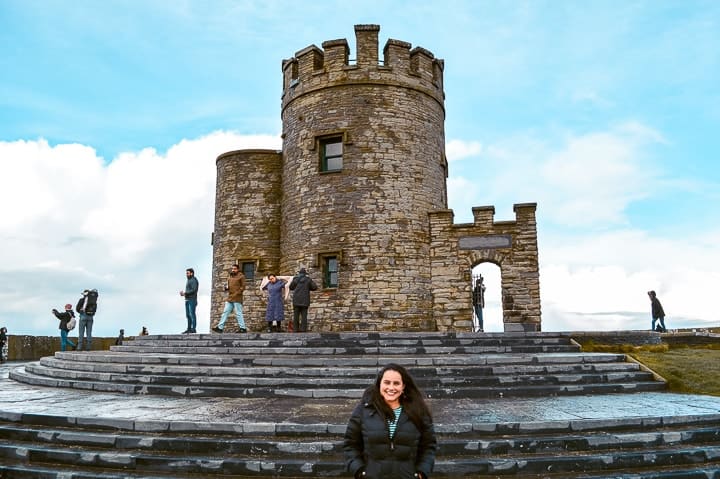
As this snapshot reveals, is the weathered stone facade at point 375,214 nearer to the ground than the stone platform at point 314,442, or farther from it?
farther from it

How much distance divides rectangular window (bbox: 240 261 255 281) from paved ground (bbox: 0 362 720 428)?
33.3 ft

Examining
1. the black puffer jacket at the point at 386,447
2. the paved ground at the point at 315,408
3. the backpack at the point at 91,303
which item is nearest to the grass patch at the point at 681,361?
the paved ground at the point at 315,408

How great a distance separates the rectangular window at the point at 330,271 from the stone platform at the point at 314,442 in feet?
31.5

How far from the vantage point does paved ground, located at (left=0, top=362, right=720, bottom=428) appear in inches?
250

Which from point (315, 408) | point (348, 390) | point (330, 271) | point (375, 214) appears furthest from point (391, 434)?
point (330, 271)

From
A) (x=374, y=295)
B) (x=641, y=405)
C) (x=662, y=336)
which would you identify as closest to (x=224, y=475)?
(x=641, y=405)

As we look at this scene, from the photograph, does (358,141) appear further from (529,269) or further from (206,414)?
(206,414)

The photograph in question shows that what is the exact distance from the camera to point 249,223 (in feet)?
62.8

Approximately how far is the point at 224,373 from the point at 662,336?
433 inches

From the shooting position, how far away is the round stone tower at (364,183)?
53.6 ft

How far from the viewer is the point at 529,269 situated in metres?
16.5

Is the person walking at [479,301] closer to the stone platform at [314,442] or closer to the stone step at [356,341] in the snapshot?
the stone step at [356,341]

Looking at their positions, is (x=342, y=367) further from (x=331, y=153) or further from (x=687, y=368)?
(x=331, y=153)

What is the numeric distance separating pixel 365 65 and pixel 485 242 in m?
7.02
